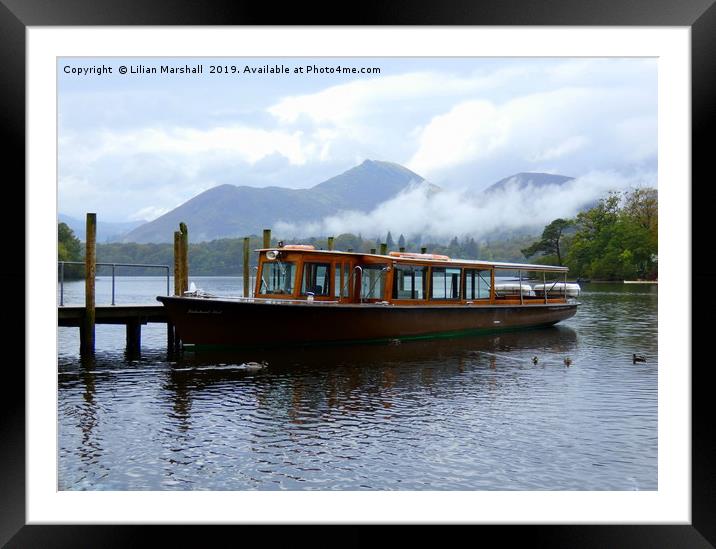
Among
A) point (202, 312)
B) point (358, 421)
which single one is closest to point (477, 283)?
point (202, 312)

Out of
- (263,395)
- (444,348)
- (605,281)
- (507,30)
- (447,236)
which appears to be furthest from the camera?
(447,236)

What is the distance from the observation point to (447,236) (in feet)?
386

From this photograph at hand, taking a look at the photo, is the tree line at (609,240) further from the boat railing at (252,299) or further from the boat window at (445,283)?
the boat railing at (252,299)

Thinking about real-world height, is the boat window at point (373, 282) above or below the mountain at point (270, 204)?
below

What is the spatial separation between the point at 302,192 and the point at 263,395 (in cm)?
11856

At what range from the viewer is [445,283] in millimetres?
23266

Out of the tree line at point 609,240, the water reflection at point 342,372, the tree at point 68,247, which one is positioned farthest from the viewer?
the tree line at point 609,240

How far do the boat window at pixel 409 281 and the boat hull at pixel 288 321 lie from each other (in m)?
0.52

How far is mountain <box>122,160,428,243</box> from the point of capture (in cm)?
10188

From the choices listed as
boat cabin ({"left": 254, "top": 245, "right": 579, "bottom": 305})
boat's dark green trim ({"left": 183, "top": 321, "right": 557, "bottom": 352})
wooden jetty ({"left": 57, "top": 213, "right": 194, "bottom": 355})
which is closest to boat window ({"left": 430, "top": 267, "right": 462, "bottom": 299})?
boat cabin ({"left": 254, "top": 245, "right": 579, "bottom": 305})

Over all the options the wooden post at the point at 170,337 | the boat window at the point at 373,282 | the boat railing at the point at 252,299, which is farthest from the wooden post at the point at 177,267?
the boat window at the point at 373,282

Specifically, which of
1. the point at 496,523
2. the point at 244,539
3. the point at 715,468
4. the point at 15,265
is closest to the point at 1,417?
the point at 15,265

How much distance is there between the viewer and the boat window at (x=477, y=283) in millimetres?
24062

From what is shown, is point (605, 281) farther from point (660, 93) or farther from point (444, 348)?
point (660, 93)
